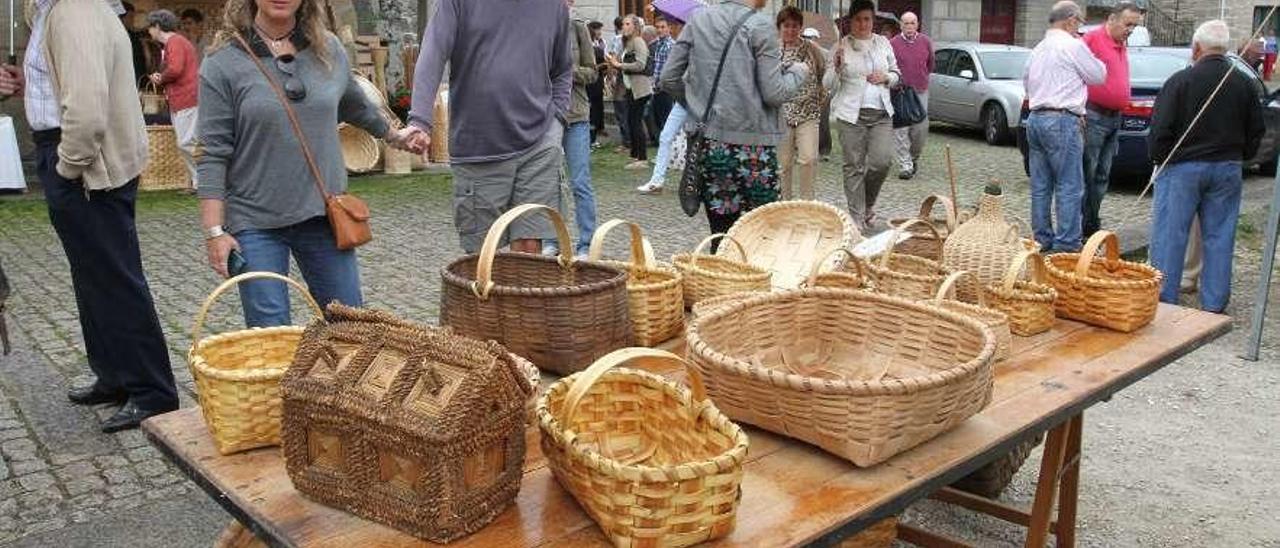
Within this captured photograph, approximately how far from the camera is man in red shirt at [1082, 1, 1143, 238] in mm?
7844

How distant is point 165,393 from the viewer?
163 inches

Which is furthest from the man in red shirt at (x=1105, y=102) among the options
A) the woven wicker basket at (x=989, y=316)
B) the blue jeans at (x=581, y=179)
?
the woven wicker basket at (x=989, y=316)

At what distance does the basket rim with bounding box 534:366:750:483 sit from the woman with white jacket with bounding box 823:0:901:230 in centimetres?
667

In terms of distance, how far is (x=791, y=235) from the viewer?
12.1 feet

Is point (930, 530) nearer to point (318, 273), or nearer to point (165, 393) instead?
point (318, 273)

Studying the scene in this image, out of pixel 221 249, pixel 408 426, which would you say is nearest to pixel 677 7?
pixel 221 249

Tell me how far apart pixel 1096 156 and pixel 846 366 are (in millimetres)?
6198

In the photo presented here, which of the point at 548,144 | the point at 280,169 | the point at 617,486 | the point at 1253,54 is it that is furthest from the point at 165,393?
the point at 1253,54

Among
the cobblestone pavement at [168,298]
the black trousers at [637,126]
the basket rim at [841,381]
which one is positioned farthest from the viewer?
the black trousers at [637,126]

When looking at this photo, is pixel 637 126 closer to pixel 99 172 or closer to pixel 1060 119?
pixel 1060 119

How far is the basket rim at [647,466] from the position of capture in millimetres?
1656

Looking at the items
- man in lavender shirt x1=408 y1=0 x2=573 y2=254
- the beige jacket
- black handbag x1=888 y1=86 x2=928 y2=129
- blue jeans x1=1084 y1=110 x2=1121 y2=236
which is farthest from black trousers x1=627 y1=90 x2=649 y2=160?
the beige jacket

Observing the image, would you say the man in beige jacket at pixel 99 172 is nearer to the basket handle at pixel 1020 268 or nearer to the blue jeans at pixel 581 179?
the basket handle at pixel 1020 268

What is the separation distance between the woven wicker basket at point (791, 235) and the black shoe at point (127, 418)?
221cm
